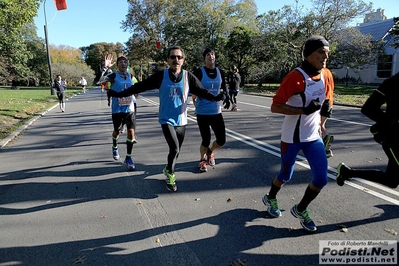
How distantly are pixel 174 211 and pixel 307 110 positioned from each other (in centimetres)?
212

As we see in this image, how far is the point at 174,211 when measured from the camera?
157 inches

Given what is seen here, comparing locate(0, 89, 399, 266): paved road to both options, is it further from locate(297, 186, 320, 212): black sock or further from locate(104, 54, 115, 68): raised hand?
locate(104, 54, 115, 68): raised hand

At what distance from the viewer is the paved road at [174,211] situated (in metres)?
3.05

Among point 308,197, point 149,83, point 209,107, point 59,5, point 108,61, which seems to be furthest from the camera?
point 59,5

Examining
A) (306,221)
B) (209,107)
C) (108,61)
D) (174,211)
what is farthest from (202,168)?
(108,61)

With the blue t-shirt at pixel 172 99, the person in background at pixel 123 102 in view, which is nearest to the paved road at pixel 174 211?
the person in background at pixel 123 102

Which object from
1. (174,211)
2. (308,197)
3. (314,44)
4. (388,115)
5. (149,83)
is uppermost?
(314,44)

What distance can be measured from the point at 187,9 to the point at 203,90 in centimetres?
4242

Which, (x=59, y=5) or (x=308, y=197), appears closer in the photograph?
(x=308, y=197)

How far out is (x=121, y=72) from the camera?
19.9 feet

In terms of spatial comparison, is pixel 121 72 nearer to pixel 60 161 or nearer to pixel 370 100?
pixel 60 161

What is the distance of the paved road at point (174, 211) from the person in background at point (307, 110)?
0.58m

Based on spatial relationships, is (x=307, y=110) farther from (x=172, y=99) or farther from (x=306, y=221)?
(x=172, y=99)

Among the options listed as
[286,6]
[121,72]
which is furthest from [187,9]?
[121,72]
